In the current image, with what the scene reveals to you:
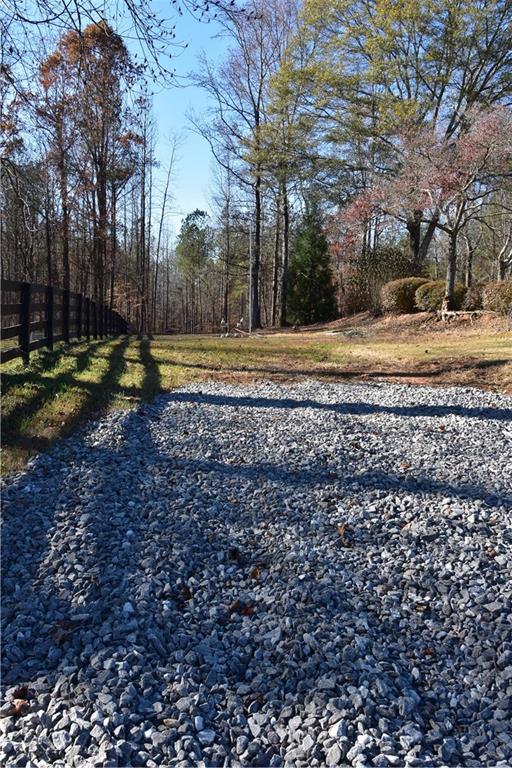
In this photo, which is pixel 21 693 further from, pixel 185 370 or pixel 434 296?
pixel 434 296

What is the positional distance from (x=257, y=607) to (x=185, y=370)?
717cm

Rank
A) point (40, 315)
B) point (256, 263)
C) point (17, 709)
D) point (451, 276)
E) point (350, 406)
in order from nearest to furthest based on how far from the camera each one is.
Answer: point (17, 709) < point (350, 406) < point (40, 315) < point (451, 276) < point (256, 263)

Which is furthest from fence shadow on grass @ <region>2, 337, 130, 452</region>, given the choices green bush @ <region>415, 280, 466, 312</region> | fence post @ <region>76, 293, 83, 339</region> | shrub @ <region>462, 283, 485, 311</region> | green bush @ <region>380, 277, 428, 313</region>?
green bush @ <region>380, 277, 428, 313</region>

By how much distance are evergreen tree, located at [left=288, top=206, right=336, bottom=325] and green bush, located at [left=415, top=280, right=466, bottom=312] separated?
7.68 meters

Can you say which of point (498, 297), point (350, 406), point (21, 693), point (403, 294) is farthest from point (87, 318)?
point (21, 693)

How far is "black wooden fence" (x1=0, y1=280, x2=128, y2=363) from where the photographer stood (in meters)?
6.81

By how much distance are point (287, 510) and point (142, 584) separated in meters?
1.20

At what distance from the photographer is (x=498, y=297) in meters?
15.2

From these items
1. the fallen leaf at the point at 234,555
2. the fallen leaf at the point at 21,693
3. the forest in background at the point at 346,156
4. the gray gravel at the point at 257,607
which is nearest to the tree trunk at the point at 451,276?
the forest in background at the point at 346,156

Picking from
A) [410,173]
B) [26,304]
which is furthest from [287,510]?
[410,173]

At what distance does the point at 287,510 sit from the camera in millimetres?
3516

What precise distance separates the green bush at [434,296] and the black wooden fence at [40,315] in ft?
34.4

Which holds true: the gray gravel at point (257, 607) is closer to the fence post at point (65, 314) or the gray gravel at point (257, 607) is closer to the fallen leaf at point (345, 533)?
the fallen leaf at point (345, 533)

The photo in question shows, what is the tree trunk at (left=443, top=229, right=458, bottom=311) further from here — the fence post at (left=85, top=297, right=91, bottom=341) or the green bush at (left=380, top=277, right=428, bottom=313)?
the fence post at (left=85, top=297, right=91, bottom=341)
